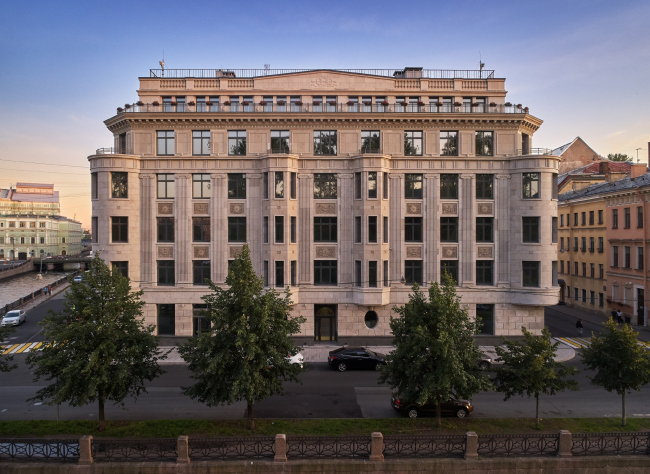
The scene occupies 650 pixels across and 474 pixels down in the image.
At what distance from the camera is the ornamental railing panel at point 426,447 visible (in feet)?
47.8

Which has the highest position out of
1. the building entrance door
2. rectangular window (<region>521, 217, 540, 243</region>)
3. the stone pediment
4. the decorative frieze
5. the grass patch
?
the stone pediment

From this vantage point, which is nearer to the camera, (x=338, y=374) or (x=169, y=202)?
Answer: (x=338, y=374)

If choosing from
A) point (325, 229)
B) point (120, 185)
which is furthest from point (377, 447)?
point (120, 185)

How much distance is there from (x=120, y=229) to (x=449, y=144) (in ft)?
82.6

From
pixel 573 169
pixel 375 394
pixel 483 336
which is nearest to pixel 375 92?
pixel 483 336

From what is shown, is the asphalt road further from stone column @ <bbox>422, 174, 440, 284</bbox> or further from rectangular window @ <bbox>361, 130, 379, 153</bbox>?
rectangular window @ <bbox>361, 130, 379, 153</bbox>

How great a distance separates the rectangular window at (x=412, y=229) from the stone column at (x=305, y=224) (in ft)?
23.4

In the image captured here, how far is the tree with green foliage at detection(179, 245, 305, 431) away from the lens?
621 inches

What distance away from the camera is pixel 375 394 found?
70.4 ft

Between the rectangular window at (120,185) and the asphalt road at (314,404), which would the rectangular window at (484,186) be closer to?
the asphalt road at (314,404)

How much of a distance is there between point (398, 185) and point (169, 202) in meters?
17.1

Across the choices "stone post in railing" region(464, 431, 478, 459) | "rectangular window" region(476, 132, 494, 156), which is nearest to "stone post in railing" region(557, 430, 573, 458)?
"stone post in railing" region(464, 431, 478, 459)

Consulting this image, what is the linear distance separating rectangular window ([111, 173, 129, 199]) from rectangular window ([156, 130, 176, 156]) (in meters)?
3.11

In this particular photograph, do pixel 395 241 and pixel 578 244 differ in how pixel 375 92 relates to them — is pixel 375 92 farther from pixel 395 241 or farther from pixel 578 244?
pixel 578 244
